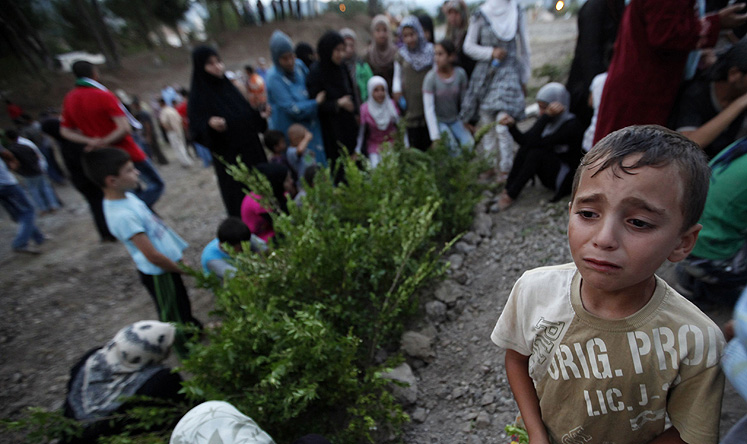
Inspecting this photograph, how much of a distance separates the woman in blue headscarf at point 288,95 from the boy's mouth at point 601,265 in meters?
3.99

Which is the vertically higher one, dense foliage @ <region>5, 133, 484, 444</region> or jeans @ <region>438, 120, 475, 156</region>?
jeans @ <region>438, 120, 475, 156</region>

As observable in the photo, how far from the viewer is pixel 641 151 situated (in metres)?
0.81

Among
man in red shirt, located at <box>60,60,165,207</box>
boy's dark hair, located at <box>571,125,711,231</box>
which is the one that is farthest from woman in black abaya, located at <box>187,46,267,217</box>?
boy's dark hair, located at <box>571,125,711,231</box>

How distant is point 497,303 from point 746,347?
6.39 feet

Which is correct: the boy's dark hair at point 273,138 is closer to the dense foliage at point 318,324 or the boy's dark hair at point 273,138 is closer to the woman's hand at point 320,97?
the woman's hand at point 320,97

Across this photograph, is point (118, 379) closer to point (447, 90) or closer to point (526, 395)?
point (526, 395)

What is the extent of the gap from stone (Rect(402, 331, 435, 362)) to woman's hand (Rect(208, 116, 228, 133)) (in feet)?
9.09

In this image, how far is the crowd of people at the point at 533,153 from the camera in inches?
33.7

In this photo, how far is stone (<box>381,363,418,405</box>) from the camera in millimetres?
2156

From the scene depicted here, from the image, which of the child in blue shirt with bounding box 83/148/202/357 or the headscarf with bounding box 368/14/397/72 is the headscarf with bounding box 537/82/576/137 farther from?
the child in blue shirt with bounding box 83/148/202/357

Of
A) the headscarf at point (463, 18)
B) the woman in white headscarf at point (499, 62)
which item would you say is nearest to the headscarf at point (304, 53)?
the headscarf at point (463, 18)

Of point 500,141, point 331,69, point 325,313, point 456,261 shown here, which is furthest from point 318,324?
point 331,69

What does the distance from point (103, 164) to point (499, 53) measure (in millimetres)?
3708

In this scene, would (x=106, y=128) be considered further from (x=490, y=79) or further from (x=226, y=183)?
(x=490, y=79)
